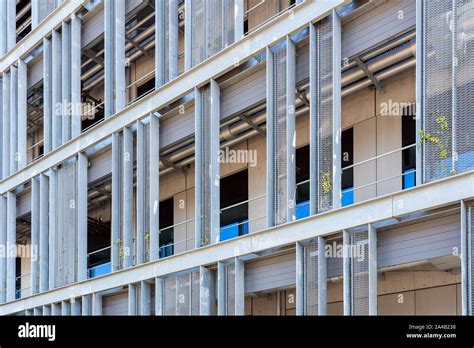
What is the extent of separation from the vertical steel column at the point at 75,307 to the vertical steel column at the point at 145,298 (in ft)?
12.4

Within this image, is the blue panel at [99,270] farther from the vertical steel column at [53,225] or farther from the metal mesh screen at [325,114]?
the metal mesh screen at [325,114]

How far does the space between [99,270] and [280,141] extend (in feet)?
31.3

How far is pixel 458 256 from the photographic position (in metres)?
16.2

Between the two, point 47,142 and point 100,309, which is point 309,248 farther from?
point 47,142

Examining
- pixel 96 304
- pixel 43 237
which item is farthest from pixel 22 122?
pixel 96 304

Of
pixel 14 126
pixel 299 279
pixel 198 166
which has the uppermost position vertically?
pixel 14 126

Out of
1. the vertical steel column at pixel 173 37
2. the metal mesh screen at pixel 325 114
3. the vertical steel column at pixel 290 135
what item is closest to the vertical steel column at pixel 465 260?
the metal mesh screen at pixel 325 114

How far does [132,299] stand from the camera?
2403 cm

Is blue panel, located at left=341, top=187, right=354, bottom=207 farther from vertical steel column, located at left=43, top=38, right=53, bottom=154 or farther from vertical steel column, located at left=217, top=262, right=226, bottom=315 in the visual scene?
vertical steel column, located at left=43, top=38, right=53, bottom=154

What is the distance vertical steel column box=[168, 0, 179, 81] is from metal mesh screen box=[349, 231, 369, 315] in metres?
8.92

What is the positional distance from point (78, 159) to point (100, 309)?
5.31m

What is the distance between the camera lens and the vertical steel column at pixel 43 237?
28.6 metres

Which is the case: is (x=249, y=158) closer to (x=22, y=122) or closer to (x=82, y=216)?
(x=82, y=216)
